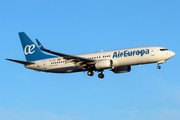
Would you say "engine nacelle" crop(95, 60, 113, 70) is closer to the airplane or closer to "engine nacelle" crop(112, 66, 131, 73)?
the airplane

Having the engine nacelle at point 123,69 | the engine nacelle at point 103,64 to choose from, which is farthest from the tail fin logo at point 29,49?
the engine nacelle at point 123,69

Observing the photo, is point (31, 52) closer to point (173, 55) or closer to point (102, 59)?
point (102, 59)

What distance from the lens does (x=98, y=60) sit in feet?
161

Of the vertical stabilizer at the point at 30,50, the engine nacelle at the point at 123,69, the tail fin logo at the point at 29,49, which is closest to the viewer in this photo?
the engine nacelle at the point at 123,69

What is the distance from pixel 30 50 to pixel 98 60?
13581 mm

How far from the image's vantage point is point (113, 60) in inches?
1895

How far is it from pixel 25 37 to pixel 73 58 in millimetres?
13411

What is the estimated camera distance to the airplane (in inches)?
1855

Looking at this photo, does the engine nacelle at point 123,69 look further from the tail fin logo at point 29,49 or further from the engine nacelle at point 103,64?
the tail fin logo at point 29,49

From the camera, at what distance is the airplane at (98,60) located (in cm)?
4712

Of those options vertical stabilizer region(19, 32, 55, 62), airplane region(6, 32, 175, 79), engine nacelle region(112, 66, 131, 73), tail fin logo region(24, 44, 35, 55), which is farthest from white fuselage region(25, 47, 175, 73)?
tail fin logo region(24, 44, 35, 55)

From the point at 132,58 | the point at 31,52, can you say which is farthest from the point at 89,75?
the point at 31,52

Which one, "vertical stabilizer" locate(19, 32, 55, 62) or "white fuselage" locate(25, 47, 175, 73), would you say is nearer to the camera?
"white fuselage" locate(25, 47, 175, 73)

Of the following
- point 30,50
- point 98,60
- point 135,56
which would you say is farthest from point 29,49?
point 135,56
